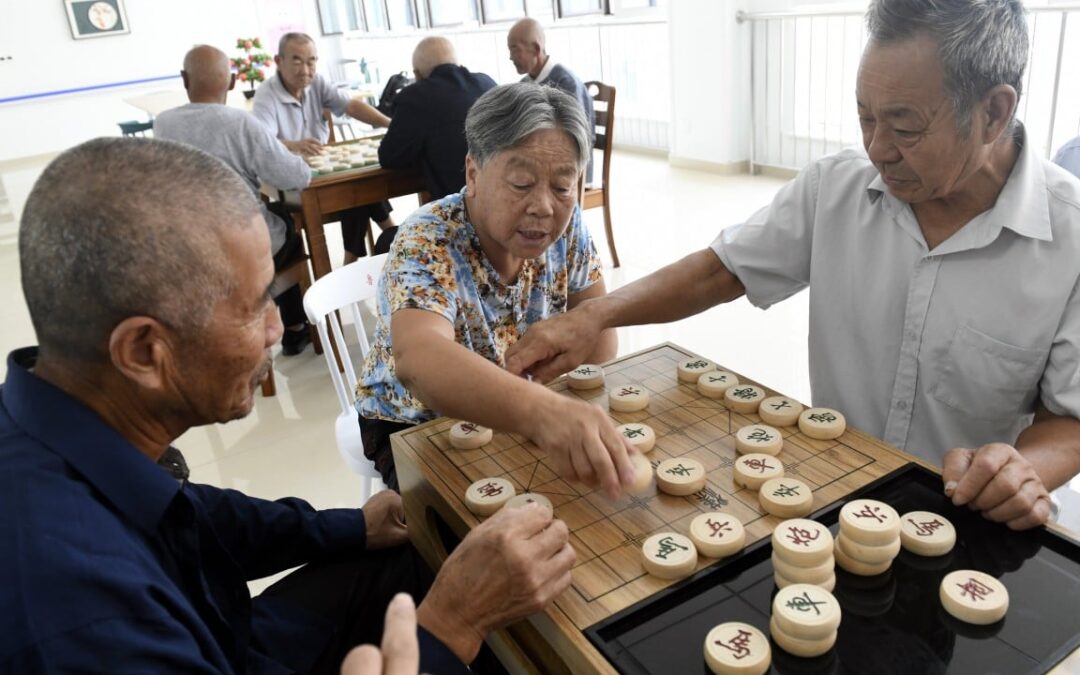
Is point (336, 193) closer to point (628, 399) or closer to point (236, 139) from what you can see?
point (236, 139)

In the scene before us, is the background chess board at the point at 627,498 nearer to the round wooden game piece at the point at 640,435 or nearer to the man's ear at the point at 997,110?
the round wooden game piece at the point at 640,435

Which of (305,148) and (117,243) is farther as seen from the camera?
(305,148)

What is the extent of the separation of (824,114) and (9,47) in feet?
32.1

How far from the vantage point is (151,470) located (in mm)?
859

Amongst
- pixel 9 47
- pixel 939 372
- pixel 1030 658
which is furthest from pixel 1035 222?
pixel 9 47

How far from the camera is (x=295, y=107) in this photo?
4.46m

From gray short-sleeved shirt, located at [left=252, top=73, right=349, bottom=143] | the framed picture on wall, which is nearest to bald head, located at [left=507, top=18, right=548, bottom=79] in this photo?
gray short-sleeved shirt, located at [left=252, top=73, right=349, bottom=143]

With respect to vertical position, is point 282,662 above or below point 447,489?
below

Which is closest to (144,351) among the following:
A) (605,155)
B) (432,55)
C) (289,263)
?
(289,263)

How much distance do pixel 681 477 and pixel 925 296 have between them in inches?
23.7

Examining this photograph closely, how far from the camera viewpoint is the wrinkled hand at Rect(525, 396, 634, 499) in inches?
40.1

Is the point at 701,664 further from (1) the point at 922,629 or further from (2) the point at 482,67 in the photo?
(2) the point at 482,67

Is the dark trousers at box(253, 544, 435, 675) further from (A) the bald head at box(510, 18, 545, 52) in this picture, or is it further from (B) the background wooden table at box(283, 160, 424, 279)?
(A) the bald head at box(510, 18, 545, 52)

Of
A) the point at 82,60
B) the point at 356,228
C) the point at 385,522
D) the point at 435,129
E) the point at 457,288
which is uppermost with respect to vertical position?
the point at 82,60
